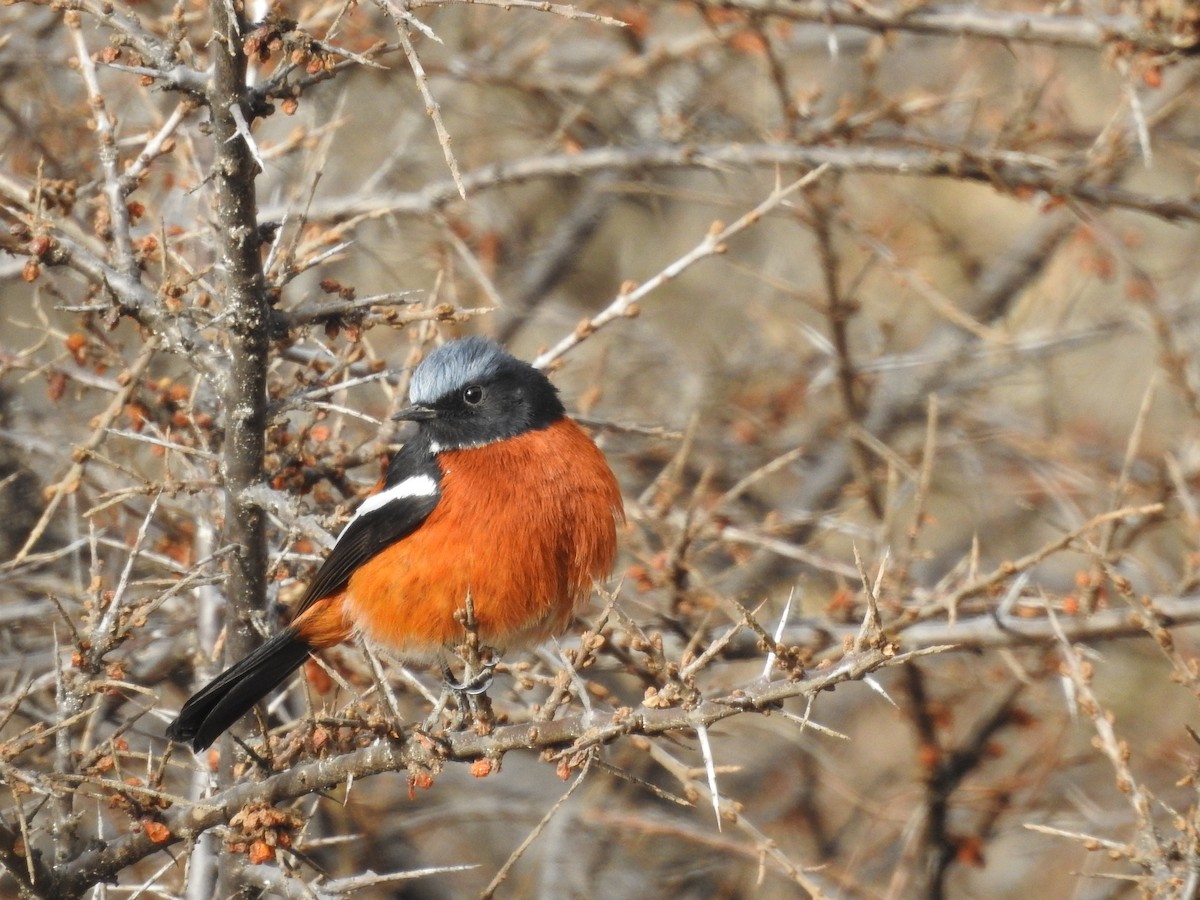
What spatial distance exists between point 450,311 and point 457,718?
991 millimetres

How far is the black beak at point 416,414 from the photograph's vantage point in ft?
13.6

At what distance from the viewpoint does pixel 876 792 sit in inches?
291

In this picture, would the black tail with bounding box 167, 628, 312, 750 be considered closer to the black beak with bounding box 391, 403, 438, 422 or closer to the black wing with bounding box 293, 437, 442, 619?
the black wing with bounding box 293, 437, 442, 619

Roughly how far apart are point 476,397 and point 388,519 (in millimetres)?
634

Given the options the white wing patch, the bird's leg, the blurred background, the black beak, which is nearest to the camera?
the bird's leg

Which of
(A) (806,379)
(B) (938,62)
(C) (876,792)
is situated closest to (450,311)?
(A) (806,379)

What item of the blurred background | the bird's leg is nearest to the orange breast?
the blurred background

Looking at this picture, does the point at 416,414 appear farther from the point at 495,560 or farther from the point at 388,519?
the point at 495,560

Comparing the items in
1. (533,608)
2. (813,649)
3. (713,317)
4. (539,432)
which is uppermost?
(539,432)

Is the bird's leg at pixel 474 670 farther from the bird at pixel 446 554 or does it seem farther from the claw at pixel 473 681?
the bird at pixel 446 554

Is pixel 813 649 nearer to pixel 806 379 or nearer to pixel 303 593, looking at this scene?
pixel 303 593

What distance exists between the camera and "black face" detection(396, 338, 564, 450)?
4277mm

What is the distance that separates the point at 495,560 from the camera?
3926 mm

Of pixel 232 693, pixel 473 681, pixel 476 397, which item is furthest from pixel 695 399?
pixel 473 681
